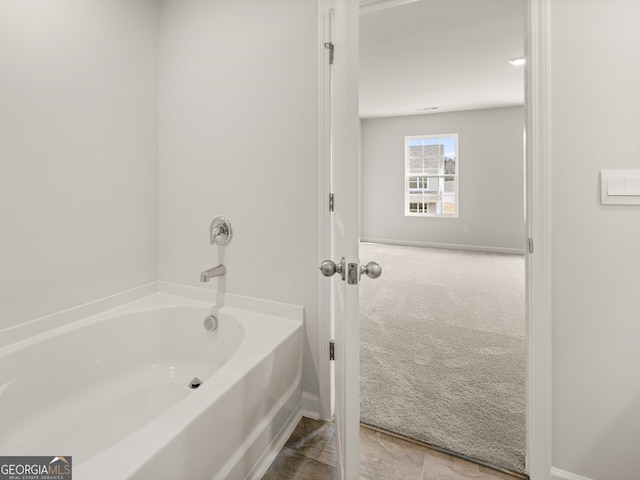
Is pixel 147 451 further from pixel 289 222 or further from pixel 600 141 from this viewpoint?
pixel 600 141

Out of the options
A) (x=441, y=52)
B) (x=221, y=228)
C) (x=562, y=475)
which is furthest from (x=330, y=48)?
(x=441, y=52)

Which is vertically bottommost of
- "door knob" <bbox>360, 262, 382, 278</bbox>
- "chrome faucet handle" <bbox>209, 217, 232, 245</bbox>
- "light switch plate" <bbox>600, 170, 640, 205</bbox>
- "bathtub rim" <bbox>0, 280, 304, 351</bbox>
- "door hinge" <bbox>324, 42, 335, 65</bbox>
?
"bathtub rim" <bbox>0, 280, 304, 351</bbox>

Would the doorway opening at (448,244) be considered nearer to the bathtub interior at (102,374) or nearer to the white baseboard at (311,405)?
the white baseboard at (311,405)

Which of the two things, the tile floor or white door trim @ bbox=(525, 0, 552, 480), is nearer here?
white door trim @ bbox=(525, 0, 552, 480)

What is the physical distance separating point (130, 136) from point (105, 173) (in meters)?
0.28

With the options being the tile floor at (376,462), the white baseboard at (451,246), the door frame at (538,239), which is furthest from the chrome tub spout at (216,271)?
the white baseboard at (451,246)

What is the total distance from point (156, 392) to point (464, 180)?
20.1ft

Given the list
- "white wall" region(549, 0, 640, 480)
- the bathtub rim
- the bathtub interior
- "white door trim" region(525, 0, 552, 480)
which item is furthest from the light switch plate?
the bathtub interior

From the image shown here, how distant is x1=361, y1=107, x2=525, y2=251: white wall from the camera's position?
5.79 m

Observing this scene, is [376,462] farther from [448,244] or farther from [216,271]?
[448,244]

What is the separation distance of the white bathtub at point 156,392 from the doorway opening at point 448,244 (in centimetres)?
65

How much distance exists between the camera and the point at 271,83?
174 cm

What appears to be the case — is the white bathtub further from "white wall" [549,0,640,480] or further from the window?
the window

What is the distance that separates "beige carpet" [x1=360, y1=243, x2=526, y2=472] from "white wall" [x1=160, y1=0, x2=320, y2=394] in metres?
0.55
